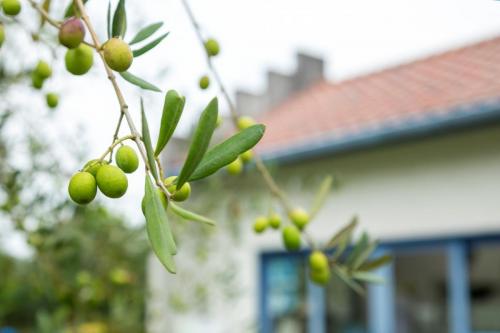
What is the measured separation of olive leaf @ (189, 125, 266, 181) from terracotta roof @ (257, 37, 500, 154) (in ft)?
20.3

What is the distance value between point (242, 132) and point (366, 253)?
75cm

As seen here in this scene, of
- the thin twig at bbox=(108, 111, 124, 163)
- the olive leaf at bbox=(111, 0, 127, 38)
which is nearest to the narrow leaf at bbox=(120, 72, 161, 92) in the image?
the olive leaf at bbox=(111, 0, 127, 38)

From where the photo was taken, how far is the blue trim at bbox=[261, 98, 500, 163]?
686 centimetres

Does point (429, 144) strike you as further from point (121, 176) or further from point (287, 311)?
point (121, 176)

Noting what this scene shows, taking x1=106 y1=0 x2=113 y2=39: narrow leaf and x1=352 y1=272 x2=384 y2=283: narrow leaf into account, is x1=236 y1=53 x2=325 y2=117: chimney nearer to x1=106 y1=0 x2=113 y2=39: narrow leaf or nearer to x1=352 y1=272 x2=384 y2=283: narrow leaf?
x1=352 y1=272 x2=384 y2=283: narrow leaf

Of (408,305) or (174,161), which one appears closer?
(408,305)

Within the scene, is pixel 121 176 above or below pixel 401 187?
below

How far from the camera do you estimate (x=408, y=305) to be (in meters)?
8.46

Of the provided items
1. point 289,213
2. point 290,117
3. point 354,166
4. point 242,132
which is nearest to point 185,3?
point 289,213

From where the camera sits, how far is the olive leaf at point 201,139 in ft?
2.87

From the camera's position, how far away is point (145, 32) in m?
1.23

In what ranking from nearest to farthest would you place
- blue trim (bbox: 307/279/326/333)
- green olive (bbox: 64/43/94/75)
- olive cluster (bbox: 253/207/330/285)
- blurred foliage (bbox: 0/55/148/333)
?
green olive (bbox: 64/43/94/75) → olive cluster (bbox: 253/207/330/285) → blurred foliage (bbox: 0/55/148/333) → blue trim (bbox: 307/279/326/333)

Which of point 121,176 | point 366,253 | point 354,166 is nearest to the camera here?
point 121,176

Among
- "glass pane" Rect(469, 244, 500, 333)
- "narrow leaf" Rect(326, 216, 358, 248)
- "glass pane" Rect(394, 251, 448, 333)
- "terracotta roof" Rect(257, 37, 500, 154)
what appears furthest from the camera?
"glass pane" Rect(394, 251, 448, 333)
